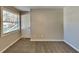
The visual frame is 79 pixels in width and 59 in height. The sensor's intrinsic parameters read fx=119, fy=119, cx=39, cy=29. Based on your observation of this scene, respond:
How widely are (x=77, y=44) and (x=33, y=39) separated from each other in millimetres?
2997

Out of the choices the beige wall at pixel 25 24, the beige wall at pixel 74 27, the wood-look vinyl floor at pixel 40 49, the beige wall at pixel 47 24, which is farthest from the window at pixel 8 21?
the beige wall at pixel 74 27

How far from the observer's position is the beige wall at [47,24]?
21.5ft

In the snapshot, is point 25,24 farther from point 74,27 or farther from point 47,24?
point 74,27

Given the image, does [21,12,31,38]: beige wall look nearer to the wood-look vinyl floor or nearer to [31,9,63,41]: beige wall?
[31,9,63,41]: beige wall

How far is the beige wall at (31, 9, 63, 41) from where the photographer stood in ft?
21.5

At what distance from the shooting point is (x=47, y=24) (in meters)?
6.61

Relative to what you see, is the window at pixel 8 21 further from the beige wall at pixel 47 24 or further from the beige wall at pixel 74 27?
the beige wall at pixel 74 27

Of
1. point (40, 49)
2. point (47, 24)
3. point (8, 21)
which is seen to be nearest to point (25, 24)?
point (47, 24)
